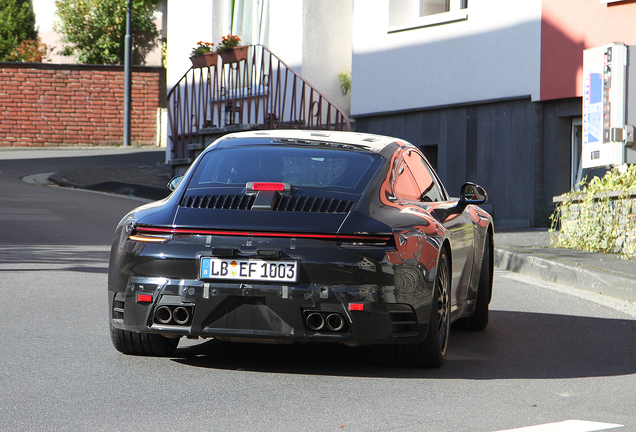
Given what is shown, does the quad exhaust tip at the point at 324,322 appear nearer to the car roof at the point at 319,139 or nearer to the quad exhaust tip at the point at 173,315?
the quad exhaust tip at the point at 173,315

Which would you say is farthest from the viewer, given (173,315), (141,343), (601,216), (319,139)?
(601,216)

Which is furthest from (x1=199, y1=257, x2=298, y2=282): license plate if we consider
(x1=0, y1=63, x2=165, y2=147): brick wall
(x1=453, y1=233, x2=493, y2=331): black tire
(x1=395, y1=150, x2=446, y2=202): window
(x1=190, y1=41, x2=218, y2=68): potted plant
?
(x1=0, y1=63, x2=165, y2=147): brick wall

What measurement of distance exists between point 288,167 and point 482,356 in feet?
5.42

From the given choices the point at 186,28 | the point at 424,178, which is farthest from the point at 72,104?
the point at 424,178

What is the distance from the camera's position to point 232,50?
59.4 ft

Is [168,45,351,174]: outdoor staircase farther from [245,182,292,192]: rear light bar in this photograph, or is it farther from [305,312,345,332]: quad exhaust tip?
[305,312,345,332]: quad exhaust tip

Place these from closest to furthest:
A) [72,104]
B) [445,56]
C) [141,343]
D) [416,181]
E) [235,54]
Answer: [141,343] < [416,181] < [445,56] < [235,54] < [72,104]

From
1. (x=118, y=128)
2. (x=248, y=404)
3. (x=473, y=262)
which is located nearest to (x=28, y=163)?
(x=118, y=128)

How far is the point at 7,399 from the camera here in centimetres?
438

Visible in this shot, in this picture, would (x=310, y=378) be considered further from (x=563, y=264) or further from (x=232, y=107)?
(x=232, y=107)

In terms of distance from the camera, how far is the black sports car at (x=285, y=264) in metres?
4.77

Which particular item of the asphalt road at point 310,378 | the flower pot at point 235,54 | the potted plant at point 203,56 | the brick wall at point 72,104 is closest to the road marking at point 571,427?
the asphalt road at point 310,378

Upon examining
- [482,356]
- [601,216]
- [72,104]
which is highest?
[72,104]

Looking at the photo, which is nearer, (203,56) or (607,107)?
(607,107)
